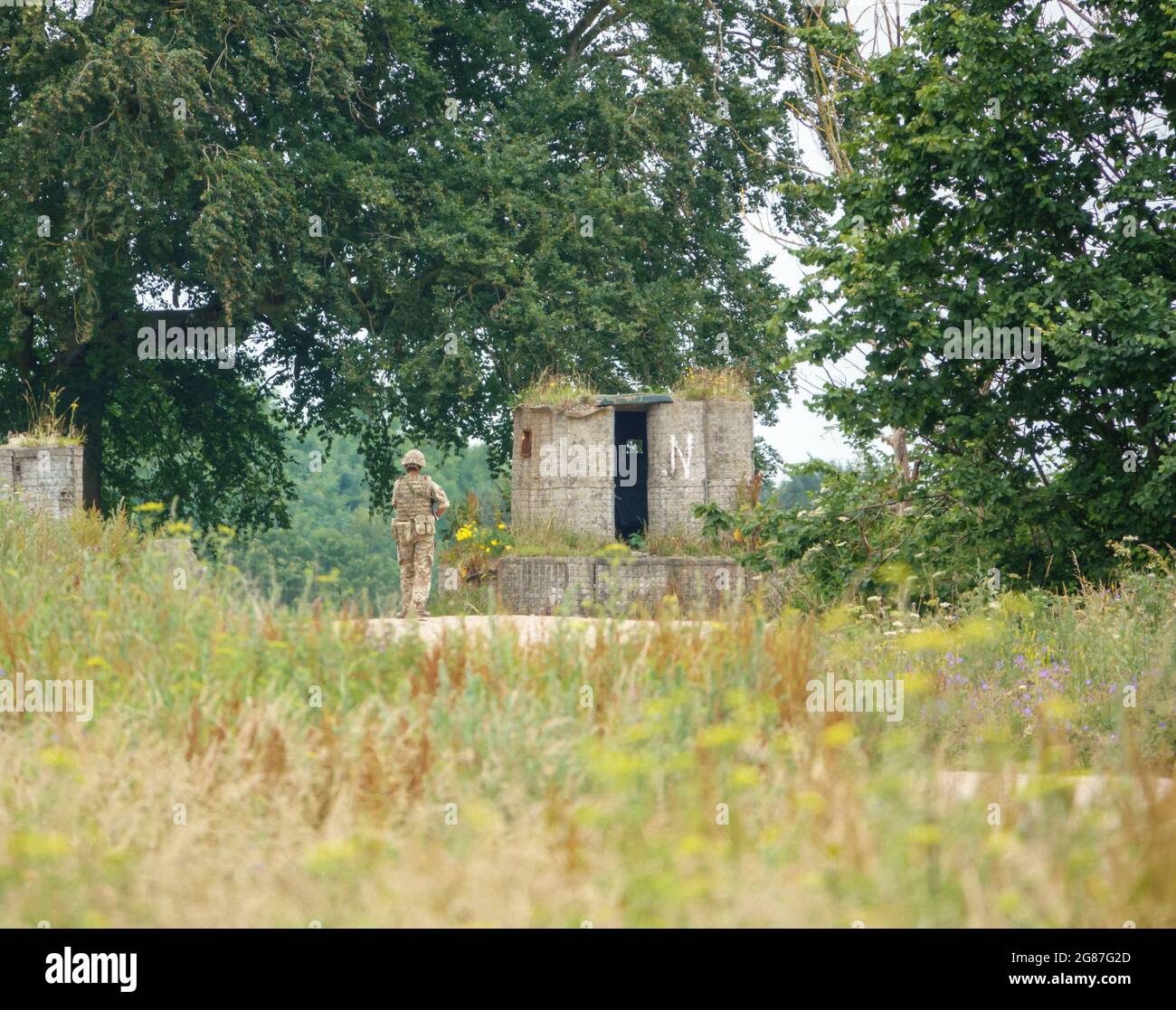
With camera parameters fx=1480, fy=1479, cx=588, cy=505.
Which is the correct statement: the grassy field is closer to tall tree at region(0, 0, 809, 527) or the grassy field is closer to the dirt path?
the dirt path

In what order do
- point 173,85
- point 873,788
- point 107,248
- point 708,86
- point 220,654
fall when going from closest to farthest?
point 873,788 → point 220,654 → point 173,85 → point 107,248 → point 708,86

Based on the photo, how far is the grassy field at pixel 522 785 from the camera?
4465 millimetres

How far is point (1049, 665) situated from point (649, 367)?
697 inches

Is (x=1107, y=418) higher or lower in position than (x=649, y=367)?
lower

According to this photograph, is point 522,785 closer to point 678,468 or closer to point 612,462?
point 612,462

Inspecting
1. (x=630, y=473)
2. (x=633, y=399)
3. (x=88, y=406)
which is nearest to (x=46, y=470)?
(x=633, y=399)

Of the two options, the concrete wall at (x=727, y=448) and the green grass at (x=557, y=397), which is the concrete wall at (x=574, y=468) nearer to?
the green grass at (x=557, y=397)

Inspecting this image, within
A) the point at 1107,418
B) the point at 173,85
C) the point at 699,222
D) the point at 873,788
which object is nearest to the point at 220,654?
the point at 873,788

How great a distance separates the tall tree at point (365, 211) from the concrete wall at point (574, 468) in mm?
3389

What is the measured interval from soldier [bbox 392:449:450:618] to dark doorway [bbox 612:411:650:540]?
8.73 metres

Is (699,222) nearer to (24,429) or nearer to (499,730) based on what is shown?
(24,429)

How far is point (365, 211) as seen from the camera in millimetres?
26016

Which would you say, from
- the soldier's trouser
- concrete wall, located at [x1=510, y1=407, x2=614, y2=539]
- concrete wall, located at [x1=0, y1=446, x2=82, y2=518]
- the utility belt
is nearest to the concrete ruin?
concrete wall, located at [x1=510, y1=407, x2=614, y2=539]

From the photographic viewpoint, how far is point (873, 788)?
4980 millimetres
